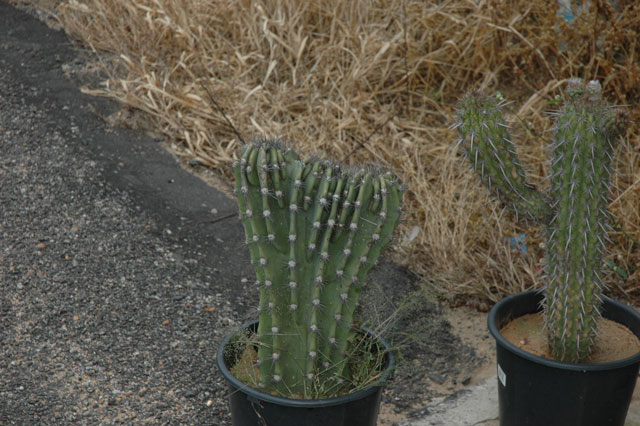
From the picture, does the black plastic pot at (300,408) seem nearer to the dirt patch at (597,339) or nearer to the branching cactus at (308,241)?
the branching cactus at (308,241)

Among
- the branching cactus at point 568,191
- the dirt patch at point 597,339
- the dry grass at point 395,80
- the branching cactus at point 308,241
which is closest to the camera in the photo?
the branching cactus at point 308,241

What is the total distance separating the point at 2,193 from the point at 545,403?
8.73 ft

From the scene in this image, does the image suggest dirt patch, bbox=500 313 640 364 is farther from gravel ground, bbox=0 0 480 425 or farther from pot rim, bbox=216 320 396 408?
pot rim, bbox=216 320 396 408

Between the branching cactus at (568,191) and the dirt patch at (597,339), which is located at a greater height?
the branching cactus at (568,191)

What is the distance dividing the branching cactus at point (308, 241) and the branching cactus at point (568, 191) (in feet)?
1.18

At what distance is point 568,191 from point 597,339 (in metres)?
0.59

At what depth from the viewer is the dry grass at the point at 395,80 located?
3.35 metres

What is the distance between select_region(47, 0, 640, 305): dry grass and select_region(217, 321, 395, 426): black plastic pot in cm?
123

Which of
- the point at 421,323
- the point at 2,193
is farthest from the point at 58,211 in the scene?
the point at 421,323

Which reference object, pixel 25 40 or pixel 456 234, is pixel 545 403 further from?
pixel 25 40

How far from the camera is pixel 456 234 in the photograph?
3334 mm

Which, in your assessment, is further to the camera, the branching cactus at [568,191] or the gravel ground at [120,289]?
the gravel ground at [120,289]

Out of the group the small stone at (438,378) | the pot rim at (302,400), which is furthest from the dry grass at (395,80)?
the pot rim at (302,400)

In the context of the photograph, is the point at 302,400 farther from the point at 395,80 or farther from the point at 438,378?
the point at 395,80
